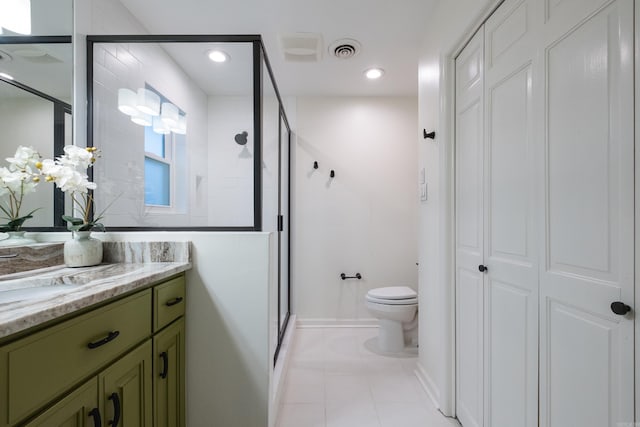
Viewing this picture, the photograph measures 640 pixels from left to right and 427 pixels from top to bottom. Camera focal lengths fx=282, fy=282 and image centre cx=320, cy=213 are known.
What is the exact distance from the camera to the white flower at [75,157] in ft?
3.81

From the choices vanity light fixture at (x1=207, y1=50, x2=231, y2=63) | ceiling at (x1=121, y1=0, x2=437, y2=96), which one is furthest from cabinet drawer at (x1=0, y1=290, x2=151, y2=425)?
ceiling at (x1=121, y1=0, x2=437, y2=96)

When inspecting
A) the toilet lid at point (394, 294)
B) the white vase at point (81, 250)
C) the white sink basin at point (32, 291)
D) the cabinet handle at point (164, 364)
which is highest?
the white vase at point (81, 250)

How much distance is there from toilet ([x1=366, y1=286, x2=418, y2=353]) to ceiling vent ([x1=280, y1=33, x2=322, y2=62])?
6.48ft

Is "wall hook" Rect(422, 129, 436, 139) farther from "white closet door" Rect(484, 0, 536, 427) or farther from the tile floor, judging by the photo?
the tile floor

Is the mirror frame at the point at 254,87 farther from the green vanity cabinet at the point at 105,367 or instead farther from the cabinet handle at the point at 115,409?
the cabinet handle at the point at 115,409

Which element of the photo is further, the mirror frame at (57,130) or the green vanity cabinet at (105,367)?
the mirror frame at (57,130)

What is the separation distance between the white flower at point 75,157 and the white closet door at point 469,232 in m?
1.75

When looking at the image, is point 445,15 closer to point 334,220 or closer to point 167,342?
point 334,220

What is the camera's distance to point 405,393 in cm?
181

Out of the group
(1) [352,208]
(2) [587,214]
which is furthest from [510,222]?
(1) [352,208]

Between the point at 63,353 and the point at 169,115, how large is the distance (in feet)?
4.45

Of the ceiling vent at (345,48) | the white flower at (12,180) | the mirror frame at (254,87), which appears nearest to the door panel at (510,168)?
the mirror frame at (254,87)

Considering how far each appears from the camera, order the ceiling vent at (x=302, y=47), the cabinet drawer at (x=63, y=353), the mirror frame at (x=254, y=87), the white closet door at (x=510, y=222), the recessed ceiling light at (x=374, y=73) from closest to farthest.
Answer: the cabinet drawer at (x=63, y=353) < the white closet door at (x=510, y=222) < the mirror frame at (x=254, y=87) < the ceiling vent at (x=302, y=47) < the recessed ceiling light at (x=374, y=73)

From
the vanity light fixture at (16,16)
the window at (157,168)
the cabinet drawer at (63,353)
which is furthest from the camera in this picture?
the window at (157,168)
